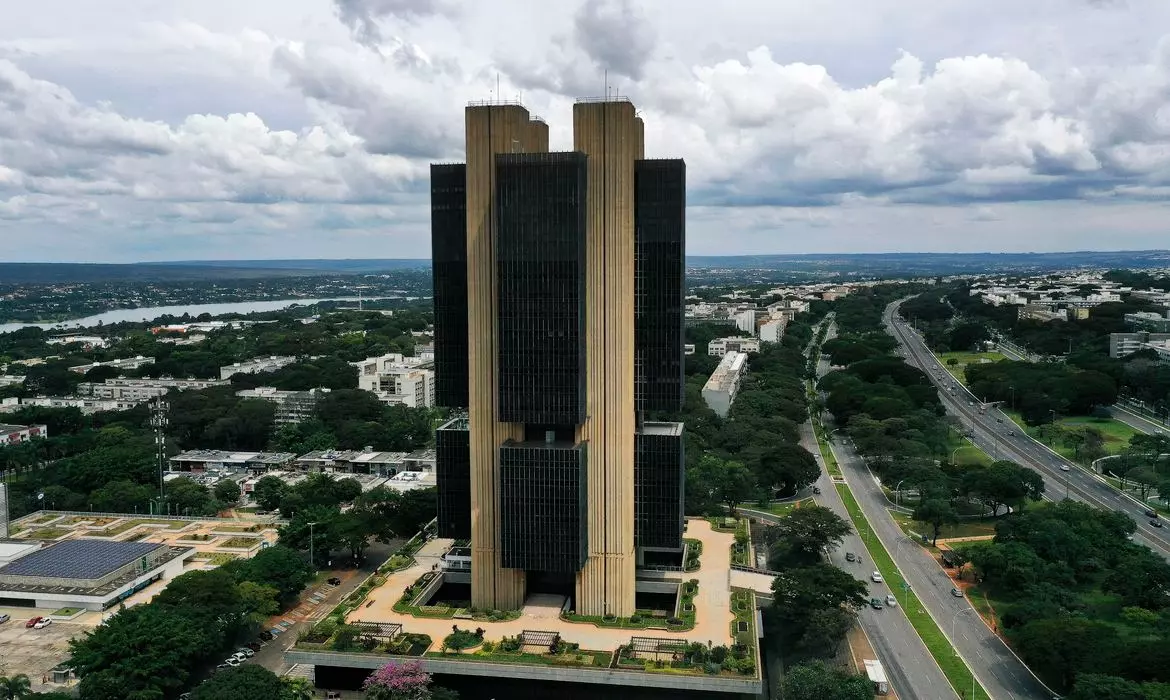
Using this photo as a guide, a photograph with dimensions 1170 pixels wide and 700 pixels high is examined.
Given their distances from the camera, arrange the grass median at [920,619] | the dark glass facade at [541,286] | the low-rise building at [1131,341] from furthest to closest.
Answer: the low-rise building at [1131,341] → the grass median at [920,619] → the dark glass facade at [541,286]

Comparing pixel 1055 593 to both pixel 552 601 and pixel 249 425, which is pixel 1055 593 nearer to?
pixel 552 601

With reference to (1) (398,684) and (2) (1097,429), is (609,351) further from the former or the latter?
(2) (1097,429)

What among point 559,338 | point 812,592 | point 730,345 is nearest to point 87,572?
point 559,338

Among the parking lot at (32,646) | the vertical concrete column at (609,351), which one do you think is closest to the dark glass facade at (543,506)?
the vertical concrete column at (609,351)

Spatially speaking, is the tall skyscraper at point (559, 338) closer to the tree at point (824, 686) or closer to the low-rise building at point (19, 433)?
the tree at point (824, 686)

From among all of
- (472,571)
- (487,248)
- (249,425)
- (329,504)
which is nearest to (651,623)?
(472,571)

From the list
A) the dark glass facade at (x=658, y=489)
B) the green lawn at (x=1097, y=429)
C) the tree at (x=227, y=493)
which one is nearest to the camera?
the dark glass facade at (x=658, y=489)
